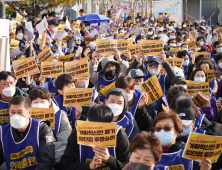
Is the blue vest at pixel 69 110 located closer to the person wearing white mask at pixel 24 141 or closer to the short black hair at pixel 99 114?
the person wearing white mask at pixel 24 141

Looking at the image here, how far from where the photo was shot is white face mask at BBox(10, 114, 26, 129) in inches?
142

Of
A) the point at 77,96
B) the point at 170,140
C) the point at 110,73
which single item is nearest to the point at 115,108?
the point at 170,140

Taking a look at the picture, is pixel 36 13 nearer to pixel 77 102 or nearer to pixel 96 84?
pixel 96 84

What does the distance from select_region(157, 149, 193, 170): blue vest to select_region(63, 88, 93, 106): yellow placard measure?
1893mm

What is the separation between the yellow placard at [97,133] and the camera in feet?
10.6

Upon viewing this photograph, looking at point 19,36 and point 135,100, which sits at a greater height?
point 19,36

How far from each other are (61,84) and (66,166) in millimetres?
2023

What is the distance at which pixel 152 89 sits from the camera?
5168 mm

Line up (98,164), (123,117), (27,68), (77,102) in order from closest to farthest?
(98,164) < (123,117) < (77,102) < (27,68)

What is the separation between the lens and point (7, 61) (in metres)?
6.74

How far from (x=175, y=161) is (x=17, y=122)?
1.64 meters

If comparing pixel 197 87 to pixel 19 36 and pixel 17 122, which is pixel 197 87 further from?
pixel 19 36

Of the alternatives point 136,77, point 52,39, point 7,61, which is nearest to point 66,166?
point 136,77

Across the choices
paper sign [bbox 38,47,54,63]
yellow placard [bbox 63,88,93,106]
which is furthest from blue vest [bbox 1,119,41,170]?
paper sign [bbox 38,47,54,63]
